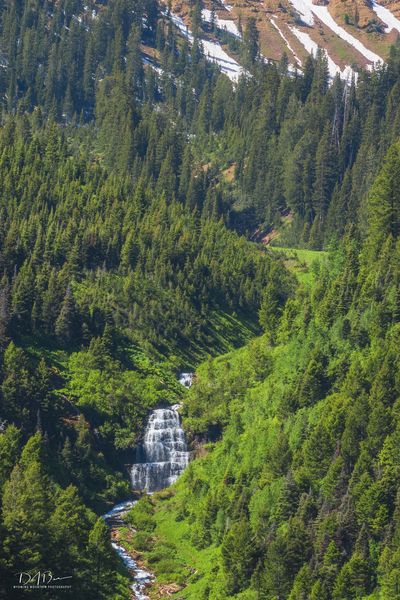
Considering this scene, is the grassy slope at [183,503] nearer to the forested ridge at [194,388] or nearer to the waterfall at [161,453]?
the forested ridge at [194,388]

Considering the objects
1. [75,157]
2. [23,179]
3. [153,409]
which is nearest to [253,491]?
[153,409]

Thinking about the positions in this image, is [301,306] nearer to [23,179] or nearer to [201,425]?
[201,425]

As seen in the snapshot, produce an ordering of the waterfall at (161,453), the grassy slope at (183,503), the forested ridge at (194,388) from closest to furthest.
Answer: the forested ridge at (194,388), the grassy slope at (183,503), the waterfall at (161,453)

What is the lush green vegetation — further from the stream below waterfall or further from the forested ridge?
the stream below waterfall

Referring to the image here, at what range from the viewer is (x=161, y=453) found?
13738 centimetres

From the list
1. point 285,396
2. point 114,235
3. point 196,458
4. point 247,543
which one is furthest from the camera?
point 114,235

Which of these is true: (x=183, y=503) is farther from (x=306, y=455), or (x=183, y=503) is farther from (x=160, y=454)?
(x=306, y=455)

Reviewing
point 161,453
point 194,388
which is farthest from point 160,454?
point 194,388

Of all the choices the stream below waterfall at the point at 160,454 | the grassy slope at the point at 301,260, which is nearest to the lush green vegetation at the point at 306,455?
the stream below waterfall at the point at 160,454

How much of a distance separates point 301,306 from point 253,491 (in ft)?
111

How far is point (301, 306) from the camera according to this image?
139625 mm

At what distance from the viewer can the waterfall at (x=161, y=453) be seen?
13412 cm

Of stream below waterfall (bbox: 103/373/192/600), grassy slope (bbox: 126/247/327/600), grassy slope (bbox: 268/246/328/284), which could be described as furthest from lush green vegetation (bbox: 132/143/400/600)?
grassy slope (bbox: 268/246/328/284)

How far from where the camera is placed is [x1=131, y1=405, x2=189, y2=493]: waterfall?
134 meters
